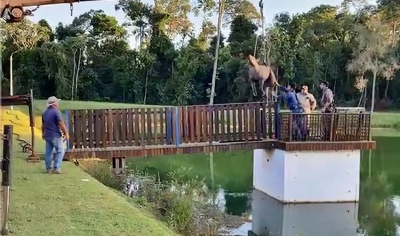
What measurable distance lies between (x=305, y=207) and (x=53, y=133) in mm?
5636

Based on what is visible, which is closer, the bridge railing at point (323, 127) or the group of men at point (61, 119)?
the group of men at point (61, 119)

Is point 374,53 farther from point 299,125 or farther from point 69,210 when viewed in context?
point 69,210

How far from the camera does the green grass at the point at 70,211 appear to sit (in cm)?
583

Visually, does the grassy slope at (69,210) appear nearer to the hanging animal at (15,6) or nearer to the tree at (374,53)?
the hanging animal at (15,6)

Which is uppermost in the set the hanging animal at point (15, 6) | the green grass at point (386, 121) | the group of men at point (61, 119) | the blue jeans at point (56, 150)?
the hanging animal at point (15, 6)

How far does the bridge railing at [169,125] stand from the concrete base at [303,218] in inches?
66.3

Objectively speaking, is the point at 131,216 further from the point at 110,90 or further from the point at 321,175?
the point at 110,90

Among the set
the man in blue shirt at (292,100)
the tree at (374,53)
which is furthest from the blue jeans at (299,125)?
the tree at (374,53)

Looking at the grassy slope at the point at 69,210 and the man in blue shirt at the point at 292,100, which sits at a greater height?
the man in blue shirt at the point at 292,100

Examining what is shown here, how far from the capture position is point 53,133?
31.1 feet

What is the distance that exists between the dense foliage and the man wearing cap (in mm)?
29440

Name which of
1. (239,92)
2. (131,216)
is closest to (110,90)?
(239,92)

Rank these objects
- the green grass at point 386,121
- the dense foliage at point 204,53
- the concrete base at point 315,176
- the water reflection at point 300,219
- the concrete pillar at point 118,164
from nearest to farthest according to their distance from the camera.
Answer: the water reflection at point 300,219
the concrete pillar at point 118,164
the concrete base at point 315,176
the green grass at point 386,121
the dense foliage at point 204,53

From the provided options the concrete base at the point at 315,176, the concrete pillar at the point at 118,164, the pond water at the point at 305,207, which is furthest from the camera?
the concrete base at the point at 315,176
